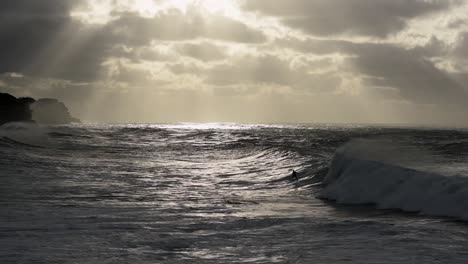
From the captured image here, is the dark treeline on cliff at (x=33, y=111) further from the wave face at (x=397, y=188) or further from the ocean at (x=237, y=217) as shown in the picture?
the wave face at (x=397, y=188)

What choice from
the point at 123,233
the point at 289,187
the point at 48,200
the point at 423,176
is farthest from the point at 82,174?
the point at 423,176

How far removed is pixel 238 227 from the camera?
10258mm

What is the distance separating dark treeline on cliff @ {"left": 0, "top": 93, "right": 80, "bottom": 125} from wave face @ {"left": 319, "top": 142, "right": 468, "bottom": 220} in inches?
3637

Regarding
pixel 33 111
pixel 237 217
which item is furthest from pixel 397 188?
pixel 33 111

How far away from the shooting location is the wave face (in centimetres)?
1216

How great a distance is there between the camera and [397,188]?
14688mm

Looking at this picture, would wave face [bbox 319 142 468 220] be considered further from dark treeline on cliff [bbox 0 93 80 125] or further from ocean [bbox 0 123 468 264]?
dark treeline on cliff [bbox 0 93 80 125]

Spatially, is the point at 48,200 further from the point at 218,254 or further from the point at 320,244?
the point at 320,244

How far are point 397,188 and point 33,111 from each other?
141 m

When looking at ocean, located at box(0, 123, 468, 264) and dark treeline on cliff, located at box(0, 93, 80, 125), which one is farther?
dark treeline on cliff, located at box(0, 93, 80, 125)

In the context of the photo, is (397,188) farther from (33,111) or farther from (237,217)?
Result: (33,111)

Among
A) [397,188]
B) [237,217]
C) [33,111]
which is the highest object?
[33,111]

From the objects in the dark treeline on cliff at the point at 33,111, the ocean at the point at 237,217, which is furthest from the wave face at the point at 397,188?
the dark treeline on cliff at the point at 33,111

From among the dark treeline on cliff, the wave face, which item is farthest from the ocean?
the dark treeline on cliff
